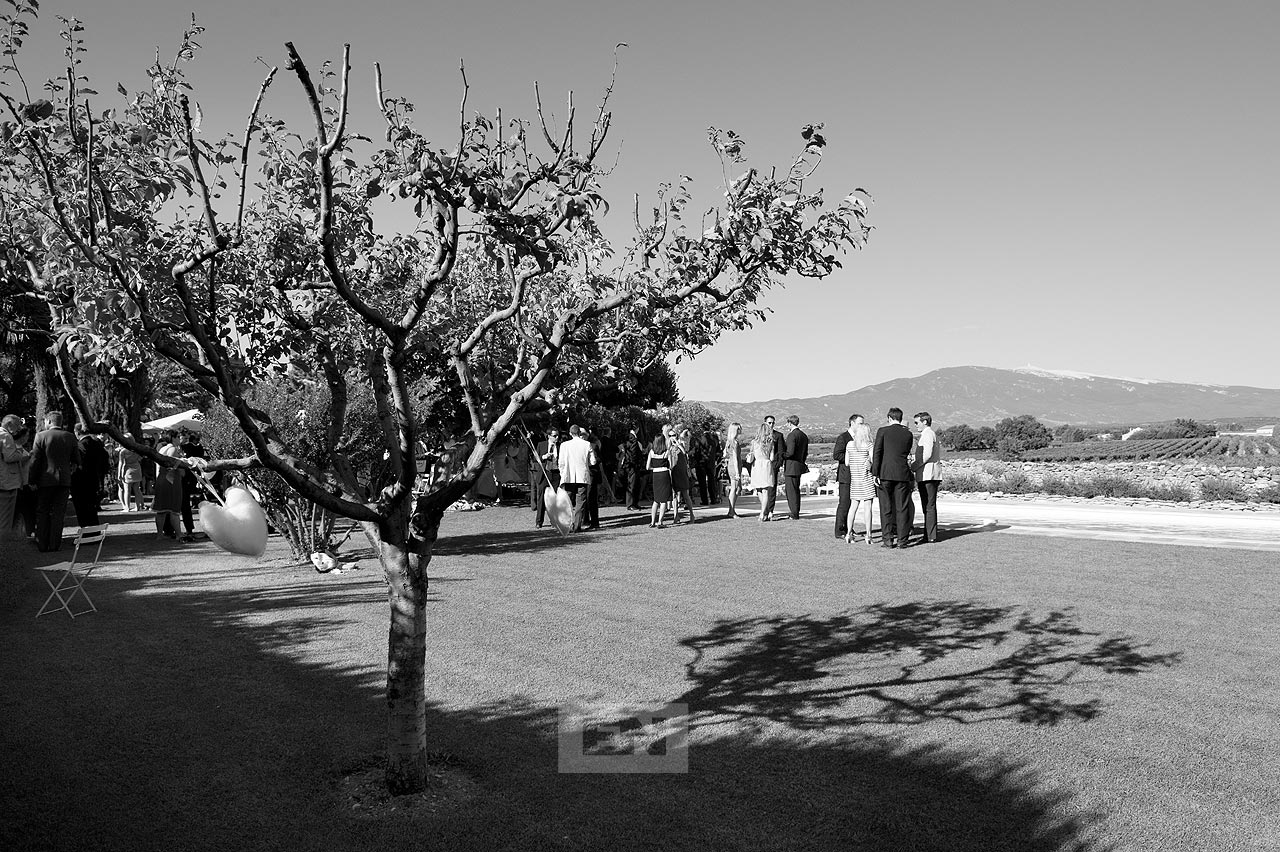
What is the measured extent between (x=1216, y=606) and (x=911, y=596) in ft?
8.99

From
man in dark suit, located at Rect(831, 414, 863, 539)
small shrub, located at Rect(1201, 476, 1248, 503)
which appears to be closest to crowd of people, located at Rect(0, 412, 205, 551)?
man in dark suit, located at Rect(831, 414, 863, 539)

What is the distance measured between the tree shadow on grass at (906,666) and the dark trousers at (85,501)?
35.2ft

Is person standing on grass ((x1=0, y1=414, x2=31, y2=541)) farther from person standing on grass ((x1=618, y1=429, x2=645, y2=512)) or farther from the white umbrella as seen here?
the white umbrella

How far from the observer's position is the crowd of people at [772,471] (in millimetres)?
13164

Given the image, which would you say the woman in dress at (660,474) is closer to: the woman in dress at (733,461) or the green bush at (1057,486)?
the woman in dress at (733,461)

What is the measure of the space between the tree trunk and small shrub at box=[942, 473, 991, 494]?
25.5 metres

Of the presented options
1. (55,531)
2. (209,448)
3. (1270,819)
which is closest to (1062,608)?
(1270,819)

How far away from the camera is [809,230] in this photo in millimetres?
4555

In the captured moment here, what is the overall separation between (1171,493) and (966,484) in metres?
6.21

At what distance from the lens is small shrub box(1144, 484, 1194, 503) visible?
2283cm

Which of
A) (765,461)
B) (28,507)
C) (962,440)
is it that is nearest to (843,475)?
(765,461)

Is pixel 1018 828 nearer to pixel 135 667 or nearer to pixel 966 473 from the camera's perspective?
pixel 135 667

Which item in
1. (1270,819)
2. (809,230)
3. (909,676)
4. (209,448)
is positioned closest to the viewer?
(1270,819)

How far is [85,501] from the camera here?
1404 cm
